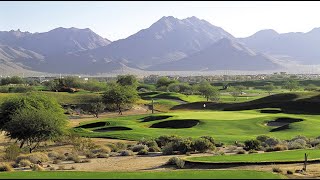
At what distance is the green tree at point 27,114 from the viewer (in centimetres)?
4709

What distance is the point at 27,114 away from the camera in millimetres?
47844

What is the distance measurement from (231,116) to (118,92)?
3374 centimetres

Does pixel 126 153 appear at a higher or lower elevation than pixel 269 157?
lower

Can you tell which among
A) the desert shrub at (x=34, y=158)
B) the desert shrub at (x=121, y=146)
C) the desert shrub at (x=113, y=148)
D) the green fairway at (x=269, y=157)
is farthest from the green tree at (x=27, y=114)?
Answer: the green fairway at (x=269, y=157)

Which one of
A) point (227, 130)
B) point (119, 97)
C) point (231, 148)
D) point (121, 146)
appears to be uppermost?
point (119, 97)

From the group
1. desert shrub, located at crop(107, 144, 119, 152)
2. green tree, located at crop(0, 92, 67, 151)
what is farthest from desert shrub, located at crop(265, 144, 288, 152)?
green tree, located at crop(0, 92, 67, 151)

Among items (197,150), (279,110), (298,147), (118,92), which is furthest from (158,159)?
(118,92)

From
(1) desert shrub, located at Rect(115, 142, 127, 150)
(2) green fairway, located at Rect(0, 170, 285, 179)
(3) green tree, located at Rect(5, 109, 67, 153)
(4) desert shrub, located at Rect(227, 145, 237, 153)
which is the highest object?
(3) green tree, located at Rect(5, 109, 67, 153)

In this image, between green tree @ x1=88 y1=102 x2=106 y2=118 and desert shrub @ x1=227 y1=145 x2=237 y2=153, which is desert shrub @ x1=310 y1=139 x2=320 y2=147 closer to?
desert shrub @ x1=227 y1=145 x2=237 y2=153

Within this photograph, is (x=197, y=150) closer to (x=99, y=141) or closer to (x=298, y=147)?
(x=298, y=147)

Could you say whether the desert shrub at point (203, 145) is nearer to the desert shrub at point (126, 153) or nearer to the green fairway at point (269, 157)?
the desert shrub at point (126, 153)

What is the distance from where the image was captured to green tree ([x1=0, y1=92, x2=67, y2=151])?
4709 centimetres

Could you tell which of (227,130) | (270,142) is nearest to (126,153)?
(270,142)

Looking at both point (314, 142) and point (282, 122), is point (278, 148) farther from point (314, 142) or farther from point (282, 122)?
point (282, 122)
